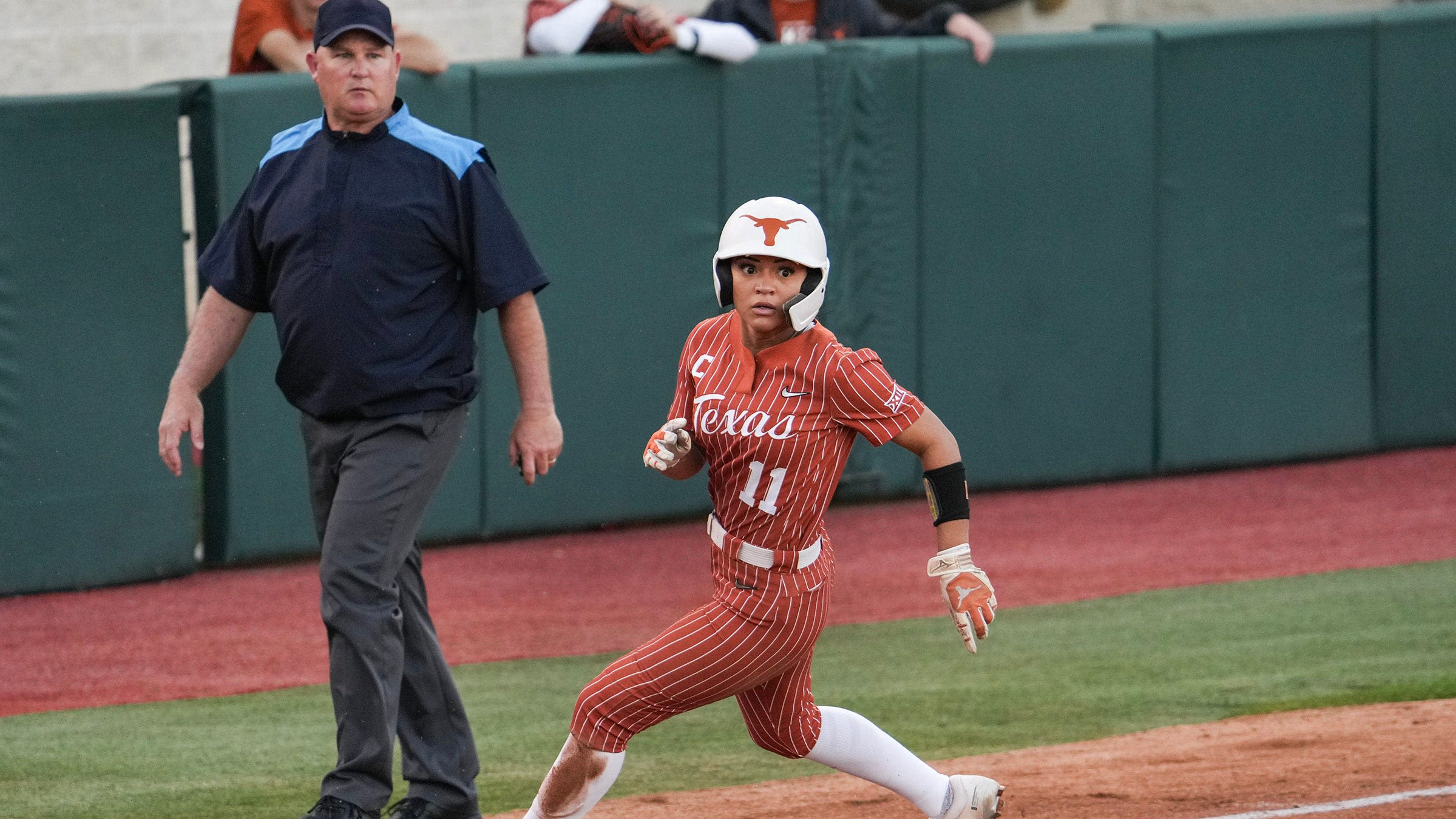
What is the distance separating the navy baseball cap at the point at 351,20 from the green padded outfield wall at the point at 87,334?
11.7 ft

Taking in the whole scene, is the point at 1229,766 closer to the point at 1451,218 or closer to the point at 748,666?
the point at 748,666

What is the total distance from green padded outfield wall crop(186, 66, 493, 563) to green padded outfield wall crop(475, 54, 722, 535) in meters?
0.41

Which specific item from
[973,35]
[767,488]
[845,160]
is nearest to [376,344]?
[767,488]

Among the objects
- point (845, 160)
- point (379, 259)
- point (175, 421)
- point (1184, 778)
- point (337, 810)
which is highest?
point (845, 160)

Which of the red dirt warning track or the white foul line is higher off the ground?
the white foul line

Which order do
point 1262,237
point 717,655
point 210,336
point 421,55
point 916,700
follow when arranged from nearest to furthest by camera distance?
1. point 717,655
2. point 210,336
3. point 916,700
4. point 421,55
5. point 1262,237

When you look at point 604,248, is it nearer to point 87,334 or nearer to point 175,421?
point 87,334

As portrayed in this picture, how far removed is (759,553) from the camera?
4.34 m

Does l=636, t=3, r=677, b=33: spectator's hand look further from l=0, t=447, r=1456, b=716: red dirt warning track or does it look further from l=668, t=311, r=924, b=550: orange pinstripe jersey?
l=668, t=311, r=924, b=550: orange pinstripe jersey

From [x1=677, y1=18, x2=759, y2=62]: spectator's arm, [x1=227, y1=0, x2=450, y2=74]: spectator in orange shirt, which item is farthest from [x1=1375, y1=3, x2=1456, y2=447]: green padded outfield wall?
[x1=227, y1=0, x2=450, y2=74]: spectator in orange shirt

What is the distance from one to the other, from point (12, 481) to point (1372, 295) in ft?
23.9

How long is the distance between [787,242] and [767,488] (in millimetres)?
545

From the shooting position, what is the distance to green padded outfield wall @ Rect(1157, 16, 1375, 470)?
34.4 ft

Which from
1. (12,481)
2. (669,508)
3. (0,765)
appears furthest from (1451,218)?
(0,765)
